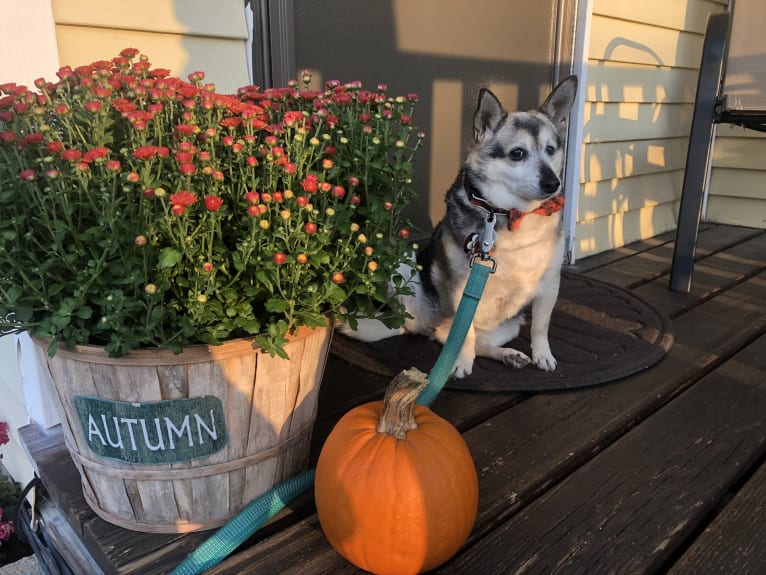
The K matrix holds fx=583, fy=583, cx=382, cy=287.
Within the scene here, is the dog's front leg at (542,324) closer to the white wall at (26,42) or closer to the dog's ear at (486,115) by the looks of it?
the dog's ear at (486,115)

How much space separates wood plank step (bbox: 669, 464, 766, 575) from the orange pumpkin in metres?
0.46

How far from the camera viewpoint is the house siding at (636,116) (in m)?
3.32

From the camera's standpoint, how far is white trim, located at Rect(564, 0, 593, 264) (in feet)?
10.2

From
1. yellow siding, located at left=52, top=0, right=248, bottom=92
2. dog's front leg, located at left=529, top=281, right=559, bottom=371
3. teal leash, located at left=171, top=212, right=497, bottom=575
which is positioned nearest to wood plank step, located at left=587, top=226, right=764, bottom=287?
dog's front leg, located at left=529, top=281, right=559, bottom=371

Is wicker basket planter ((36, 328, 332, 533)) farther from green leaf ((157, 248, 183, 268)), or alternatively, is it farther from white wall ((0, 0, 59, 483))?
white wall ((0, 0, 59, 483))

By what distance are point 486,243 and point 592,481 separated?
766 mm

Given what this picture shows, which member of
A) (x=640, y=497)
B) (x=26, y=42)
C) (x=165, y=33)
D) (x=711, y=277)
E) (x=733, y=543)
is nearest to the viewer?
(x=733, y=543)

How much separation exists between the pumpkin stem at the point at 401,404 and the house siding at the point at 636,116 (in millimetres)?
2552

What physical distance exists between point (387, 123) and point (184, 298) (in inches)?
23.6

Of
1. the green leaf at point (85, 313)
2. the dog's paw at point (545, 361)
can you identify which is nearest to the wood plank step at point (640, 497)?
the dog's paw at point (545, 361)

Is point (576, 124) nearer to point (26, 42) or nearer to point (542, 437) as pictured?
point (542, 437)

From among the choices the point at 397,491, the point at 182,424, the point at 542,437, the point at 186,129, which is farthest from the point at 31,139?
the point at 542,437

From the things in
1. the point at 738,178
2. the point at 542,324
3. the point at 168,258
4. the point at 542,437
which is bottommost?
the point at 542,437

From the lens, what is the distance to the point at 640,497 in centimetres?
135
